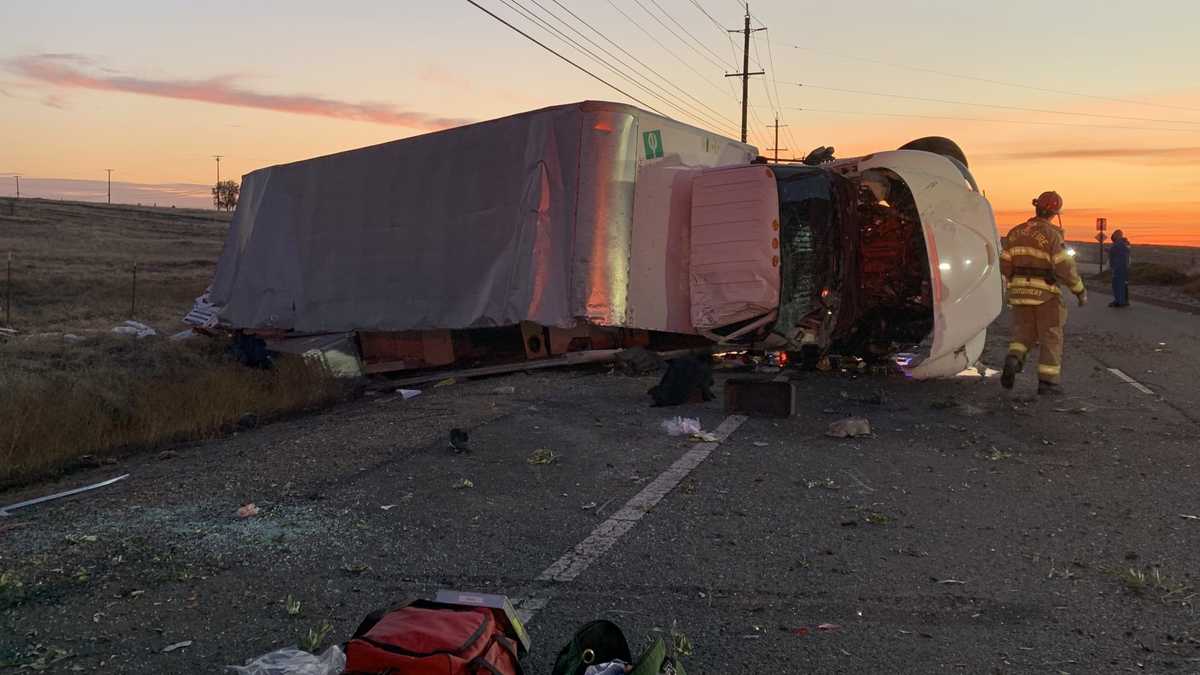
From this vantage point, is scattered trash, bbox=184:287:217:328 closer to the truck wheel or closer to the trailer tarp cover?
the trailer tarp cover

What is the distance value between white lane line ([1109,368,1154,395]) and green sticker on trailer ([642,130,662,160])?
4.81 m

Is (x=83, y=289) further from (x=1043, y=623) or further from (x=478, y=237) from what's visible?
(x=1043, y=623)

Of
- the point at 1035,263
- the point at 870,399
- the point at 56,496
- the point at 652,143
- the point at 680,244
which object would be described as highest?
the point at 652,143

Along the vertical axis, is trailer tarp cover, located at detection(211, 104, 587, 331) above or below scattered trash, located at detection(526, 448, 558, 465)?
above

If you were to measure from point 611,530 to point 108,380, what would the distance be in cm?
783

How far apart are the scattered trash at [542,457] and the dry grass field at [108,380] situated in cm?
351

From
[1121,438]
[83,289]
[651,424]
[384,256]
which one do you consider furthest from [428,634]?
[83,289]

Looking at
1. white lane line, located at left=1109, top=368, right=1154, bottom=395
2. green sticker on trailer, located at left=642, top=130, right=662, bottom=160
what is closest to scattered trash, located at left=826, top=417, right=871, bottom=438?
green sticker on trailer, located at left=642, top=130, right=662, bottom=160

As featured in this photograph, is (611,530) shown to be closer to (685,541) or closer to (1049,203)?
(685,541)

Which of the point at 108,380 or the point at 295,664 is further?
the point at 108,380

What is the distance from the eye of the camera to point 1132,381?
815 cm

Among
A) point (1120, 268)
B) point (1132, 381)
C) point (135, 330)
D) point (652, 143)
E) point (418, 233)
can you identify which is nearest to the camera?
point (652, 143)

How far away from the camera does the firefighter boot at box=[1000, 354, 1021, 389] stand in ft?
23.7

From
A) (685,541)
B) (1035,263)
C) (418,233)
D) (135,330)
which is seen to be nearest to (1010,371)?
(1035,263)
